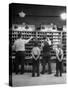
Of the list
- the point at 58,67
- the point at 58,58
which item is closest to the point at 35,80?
the point at 58,67

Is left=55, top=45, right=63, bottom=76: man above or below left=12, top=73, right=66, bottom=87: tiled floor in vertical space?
above

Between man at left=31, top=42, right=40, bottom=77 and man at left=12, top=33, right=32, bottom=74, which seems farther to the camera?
man at left=31, top=42, right=40, bottom=77

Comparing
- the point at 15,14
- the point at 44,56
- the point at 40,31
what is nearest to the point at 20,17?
the point at 15,14

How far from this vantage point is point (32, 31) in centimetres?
789

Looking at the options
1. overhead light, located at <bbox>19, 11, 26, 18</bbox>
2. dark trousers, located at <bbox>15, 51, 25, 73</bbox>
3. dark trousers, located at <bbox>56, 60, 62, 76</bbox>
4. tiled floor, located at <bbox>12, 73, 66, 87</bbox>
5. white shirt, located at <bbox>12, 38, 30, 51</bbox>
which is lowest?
tiled floor, located at <bbox>12, 73, 66, 87</bbox>

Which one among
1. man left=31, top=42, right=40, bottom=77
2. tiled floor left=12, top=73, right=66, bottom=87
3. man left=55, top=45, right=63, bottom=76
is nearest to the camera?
tiled floor left=12, top=73, right=66, bottom=87

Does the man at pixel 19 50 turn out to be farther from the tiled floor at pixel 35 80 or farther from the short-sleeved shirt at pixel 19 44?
the tiled floor at pixel 35 80

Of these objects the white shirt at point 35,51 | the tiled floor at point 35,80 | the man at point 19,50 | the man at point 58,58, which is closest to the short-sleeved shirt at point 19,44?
the man at point 19,50

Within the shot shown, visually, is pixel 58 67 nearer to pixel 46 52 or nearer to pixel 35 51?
pixel 46 52

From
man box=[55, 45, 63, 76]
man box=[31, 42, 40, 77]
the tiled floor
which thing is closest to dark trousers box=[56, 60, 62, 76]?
man box=[55, 45, 63, 76]

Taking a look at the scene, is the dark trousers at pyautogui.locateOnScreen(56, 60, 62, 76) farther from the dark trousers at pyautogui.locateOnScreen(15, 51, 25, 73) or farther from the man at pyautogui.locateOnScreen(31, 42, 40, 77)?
the dark trousers at pyautogui.locateOnScreen(15, 51, 25, 73)

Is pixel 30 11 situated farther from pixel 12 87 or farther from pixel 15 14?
pixel 12 87

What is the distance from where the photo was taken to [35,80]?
789cm

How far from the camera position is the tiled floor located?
25.3 feet
